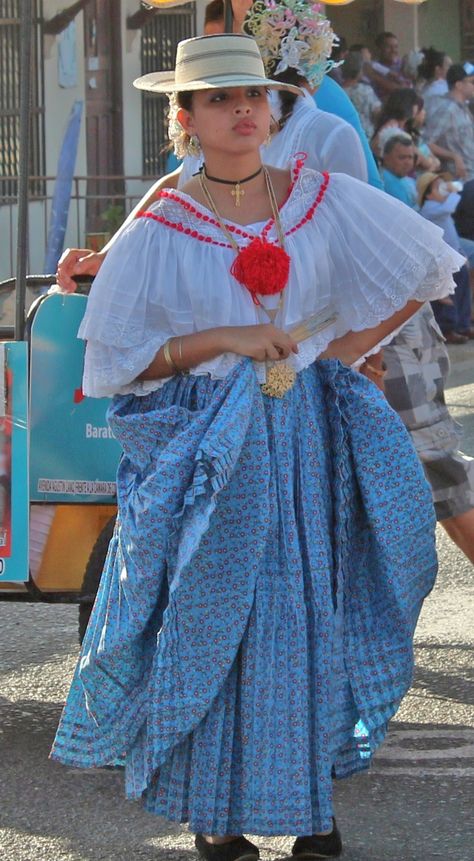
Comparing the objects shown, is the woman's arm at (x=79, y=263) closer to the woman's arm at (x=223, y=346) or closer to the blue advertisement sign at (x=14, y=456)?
the blue advertisement sign at (x=14, y=456)

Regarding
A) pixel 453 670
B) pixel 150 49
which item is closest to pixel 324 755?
pixel 453 670

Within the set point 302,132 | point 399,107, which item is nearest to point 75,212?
point 399,107

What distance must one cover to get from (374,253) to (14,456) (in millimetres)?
1110

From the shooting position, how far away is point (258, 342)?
142 inches

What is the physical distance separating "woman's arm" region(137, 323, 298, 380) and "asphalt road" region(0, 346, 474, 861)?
1.11 m

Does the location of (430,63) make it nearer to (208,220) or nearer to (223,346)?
(208,220)

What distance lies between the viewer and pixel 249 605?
3.59 meters

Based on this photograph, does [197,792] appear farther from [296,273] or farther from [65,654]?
[65,654]

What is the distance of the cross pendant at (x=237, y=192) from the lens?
3.74 m

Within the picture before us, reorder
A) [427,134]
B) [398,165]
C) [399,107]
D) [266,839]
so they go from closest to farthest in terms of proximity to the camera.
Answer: [266,839] → [398,165] → [399,107] → [427,134]

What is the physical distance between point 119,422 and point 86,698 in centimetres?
60

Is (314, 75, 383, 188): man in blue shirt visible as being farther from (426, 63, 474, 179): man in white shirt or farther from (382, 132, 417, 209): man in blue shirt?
(426, 63, 474, 179): man in white shirt

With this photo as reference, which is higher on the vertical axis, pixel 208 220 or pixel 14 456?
pixel 208 220

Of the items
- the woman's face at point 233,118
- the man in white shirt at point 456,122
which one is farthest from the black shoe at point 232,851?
the man in white shirt at point 456,122
